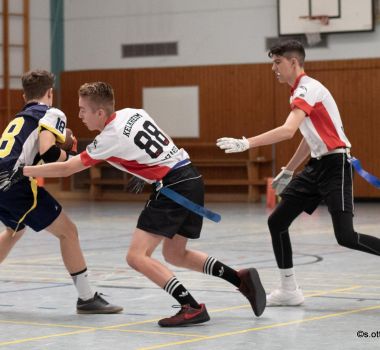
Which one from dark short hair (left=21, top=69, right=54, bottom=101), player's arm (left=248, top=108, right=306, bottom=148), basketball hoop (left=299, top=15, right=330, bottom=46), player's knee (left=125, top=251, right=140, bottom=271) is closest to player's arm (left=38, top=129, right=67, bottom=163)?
dark short hair (left=21, top=69, right=54, bottom=101)

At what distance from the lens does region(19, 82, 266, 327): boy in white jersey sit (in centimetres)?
673

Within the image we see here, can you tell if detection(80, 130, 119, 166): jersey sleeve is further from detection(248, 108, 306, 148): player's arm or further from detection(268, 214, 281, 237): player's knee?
detection(268, 214, 281, 237): player's knee

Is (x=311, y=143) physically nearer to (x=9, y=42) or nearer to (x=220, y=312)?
(x=220, y=312)

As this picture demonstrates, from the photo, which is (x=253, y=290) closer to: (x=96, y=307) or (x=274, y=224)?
(x=274, y=224)

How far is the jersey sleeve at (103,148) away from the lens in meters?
6.72

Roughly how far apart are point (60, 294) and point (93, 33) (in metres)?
18.4

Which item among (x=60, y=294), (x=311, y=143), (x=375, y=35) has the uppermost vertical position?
(x=375, y=35)

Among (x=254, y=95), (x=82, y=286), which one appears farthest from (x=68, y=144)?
(x=254, y=95)

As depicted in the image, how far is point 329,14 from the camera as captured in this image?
894 inches

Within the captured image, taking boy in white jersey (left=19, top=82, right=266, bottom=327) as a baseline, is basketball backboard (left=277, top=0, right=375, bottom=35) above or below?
above

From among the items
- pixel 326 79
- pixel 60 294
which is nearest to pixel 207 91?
pixel 326 79

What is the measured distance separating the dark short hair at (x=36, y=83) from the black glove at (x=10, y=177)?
64 cm

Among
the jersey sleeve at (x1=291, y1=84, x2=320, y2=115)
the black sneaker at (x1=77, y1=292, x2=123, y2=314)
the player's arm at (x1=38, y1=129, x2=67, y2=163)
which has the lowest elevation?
the black sneaker at (x1=77, y1=292, x2=123, y2=314)

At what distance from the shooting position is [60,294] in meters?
8.43
